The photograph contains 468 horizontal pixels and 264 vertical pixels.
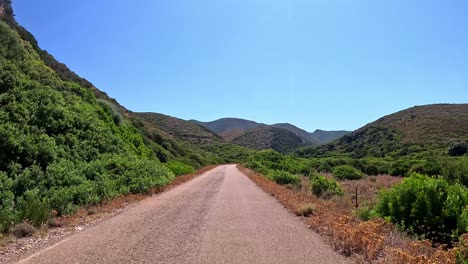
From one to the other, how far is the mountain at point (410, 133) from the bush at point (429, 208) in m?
71.4

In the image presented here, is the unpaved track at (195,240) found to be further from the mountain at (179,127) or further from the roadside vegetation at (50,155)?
the mountain at (179,127)

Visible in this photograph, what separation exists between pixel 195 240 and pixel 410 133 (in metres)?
98.8

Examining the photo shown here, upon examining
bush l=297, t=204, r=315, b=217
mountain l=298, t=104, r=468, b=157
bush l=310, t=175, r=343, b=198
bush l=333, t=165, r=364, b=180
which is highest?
mountain l=298, t=104, r=468, b=157

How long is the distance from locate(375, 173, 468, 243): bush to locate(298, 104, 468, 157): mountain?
2809 inches

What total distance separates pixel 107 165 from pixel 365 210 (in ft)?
43.3

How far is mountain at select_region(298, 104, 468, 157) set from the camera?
85.2 m

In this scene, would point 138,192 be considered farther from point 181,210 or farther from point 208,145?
point 208,145

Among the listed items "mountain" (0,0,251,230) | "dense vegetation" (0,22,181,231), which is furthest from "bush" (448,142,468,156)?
"dense vegetation" (0,22,181,231)

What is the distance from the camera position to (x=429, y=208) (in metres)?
10.4

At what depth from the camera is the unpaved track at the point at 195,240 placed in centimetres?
766

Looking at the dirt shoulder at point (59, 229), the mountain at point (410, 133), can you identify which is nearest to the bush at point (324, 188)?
the dirt shoulder at point (59, 229)

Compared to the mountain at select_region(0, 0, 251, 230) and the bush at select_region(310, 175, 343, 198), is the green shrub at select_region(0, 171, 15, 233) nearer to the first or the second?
the mountain at select_region(0, 0, 251, 230)

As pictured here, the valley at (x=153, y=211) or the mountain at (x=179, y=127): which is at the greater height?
the mountain at (x=179, y=127)

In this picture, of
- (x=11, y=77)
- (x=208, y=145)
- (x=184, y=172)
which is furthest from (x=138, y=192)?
(x=208, y=145)
